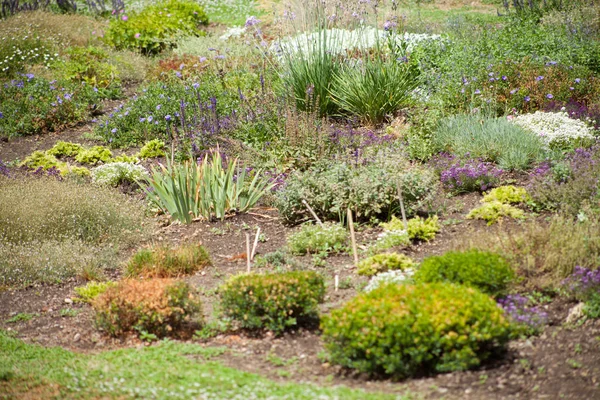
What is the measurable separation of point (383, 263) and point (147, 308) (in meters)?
2.04

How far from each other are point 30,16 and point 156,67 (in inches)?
193

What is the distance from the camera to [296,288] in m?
5.04

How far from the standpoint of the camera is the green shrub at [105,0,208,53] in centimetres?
1634

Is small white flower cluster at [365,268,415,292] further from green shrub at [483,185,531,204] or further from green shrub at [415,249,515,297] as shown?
green shrub at [483,185,531,204]

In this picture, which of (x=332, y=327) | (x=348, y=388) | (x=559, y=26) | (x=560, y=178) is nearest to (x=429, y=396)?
(x=348, y=388)

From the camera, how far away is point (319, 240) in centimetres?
676

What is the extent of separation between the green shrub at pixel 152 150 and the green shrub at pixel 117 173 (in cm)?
72

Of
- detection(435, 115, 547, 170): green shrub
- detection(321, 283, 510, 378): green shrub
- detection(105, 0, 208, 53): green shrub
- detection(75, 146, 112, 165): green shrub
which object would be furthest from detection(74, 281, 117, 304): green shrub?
detection(105, 0, 208, 53): green shrub

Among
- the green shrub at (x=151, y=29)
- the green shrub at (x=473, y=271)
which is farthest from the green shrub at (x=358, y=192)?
the green shrub at (x=151, y=29)

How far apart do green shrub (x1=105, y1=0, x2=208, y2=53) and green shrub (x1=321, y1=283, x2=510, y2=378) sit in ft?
42.9

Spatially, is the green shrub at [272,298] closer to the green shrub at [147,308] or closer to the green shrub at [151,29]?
the green shrub at [147,308]

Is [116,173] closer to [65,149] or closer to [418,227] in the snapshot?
[65,149]

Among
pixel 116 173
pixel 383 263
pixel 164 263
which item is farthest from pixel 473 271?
pixel 116 173

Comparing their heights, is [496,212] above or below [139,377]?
above
